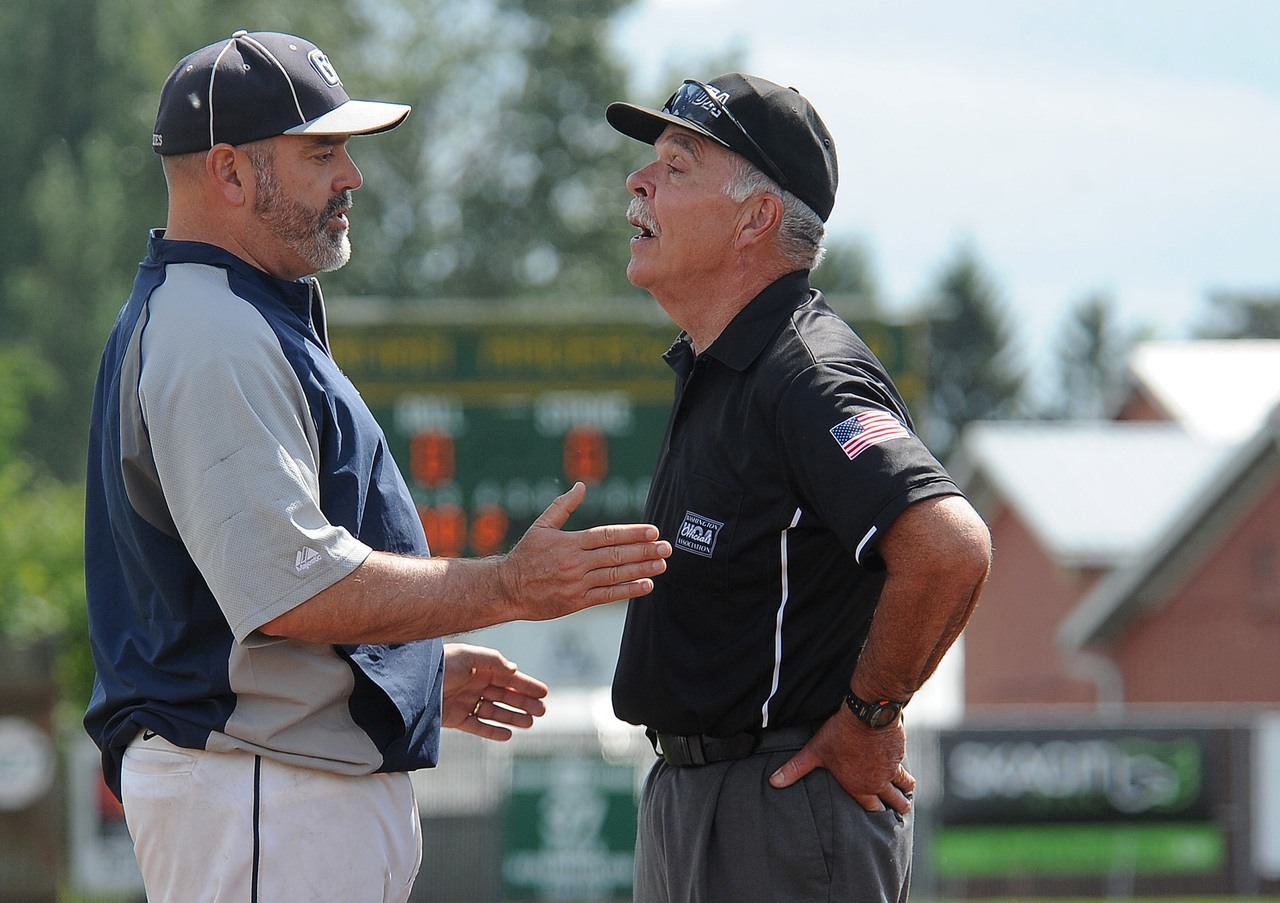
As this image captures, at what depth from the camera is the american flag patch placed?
3.17 m

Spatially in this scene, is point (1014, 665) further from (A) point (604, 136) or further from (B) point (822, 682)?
(B) point (822, 682)

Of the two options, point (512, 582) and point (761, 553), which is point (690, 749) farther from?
point (512, 582)

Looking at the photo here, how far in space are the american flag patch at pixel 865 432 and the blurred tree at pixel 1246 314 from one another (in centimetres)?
4583

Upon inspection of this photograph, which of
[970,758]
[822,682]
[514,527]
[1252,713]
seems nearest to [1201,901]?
[970,758]

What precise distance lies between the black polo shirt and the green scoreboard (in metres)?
11.5

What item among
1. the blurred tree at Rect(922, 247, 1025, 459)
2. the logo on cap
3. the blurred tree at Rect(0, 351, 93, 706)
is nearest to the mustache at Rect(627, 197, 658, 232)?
the logo on cap

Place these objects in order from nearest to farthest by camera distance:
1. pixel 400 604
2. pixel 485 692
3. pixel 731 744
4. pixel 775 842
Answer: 1. pixel 400 604
2. pixel 775 842
3. pixel 731 744
4. pixel 485 692

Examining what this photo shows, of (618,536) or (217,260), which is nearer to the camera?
(618,536)

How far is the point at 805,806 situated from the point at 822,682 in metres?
0.25

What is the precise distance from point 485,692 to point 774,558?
917mm

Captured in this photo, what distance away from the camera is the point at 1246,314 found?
51469 millimetres

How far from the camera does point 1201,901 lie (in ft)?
48.1

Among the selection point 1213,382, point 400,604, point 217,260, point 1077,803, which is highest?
point 217,260

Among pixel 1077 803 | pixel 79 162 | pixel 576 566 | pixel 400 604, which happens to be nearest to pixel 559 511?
pixel 576 566
